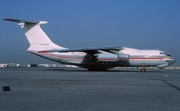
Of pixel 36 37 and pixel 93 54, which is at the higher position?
pixel 36 37

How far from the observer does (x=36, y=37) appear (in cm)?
3897

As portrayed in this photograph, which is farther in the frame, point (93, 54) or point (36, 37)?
point (36, 37)

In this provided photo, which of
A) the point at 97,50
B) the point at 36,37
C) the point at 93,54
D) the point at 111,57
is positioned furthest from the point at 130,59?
the point at 36,37

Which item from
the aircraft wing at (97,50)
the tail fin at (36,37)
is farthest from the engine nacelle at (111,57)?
the tail fin at (36,37)

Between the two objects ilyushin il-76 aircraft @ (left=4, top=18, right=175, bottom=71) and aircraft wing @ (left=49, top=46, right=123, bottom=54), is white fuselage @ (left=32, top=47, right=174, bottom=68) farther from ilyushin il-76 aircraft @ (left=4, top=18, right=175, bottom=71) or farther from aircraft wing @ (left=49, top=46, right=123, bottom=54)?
aircraft wing @ (left=49, top=46, right=123, bottom=54)

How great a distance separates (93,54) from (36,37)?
8523 millimetres

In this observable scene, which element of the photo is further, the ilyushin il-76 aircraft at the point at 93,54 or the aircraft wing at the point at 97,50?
the ilyushin il-76 aircraft at the point at 93,54

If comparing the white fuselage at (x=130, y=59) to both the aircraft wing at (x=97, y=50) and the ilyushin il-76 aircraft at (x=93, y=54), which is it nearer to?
the ilyushin il-76 aircraft at (x=93, y=54)

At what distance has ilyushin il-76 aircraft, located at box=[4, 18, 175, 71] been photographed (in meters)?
36.4

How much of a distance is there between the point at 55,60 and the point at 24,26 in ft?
21.1

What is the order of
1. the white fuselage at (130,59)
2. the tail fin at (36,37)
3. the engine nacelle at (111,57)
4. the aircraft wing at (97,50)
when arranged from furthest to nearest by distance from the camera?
the tail fin at (36,37), the white fuselage at (130,59), the engine nacelle at (111,57), the aircraft wing at (97,50)

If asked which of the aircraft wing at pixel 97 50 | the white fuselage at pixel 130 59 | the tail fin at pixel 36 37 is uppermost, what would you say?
the tail fin at pixel 36 37

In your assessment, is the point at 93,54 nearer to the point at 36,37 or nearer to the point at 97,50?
the point at 97,50

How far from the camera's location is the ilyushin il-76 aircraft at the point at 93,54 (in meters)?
36.4
